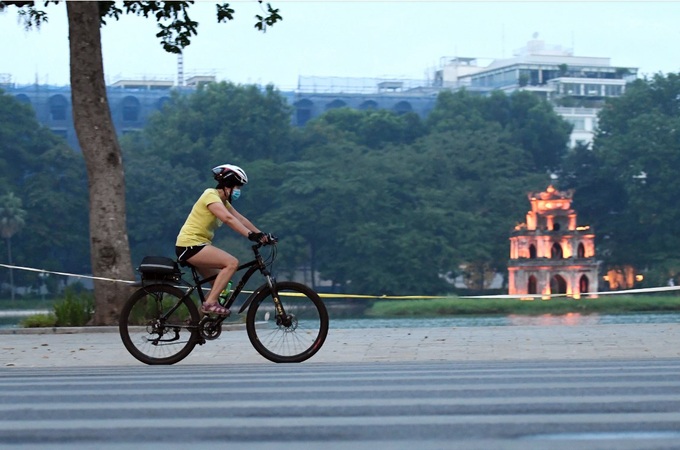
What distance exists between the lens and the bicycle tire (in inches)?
470

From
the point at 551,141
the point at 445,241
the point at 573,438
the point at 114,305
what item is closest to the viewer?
the point at 573,438

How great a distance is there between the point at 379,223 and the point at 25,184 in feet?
65.4

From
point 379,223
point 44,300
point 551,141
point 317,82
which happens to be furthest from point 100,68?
point 317,82

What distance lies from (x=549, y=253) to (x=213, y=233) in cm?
8067

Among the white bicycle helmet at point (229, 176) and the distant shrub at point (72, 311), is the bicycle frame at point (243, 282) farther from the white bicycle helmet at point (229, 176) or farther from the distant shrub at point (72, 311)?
the distant shrub at point (72, 311)

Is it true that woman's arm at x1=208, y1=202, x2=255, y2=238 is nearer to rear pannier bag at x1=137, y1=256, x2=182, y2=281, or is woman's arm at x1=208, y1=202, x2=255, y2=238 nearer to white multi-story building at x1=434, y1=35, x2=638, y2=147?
rear pannier bag at x1=137, y1=256, x2=182, y2=281

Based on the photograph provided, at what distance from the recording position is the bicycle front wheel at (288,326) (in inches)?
467

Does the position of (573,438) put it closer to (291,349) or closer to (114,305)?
(291,349)

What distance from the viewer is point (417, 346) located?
13711 millimetres

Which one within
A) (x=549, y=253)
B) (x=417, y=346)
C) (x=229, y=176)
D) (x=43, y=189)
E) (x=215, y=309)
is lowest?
(x=549, y=253)

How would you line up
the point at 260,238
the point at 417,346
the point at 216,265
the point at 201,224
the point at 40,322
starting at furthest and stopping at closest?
1. the point at 40,322
2. the point at 417,346
3. the point at 201,224
4. the point at 216,265
5. the point at 260,238

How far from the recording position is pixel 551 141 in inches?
4409

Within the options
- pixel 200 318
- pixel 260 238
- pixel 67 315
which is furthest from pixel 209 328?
pixel 67 315

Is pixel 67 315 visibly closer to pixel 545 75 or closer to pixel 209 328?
pixel 209 328
